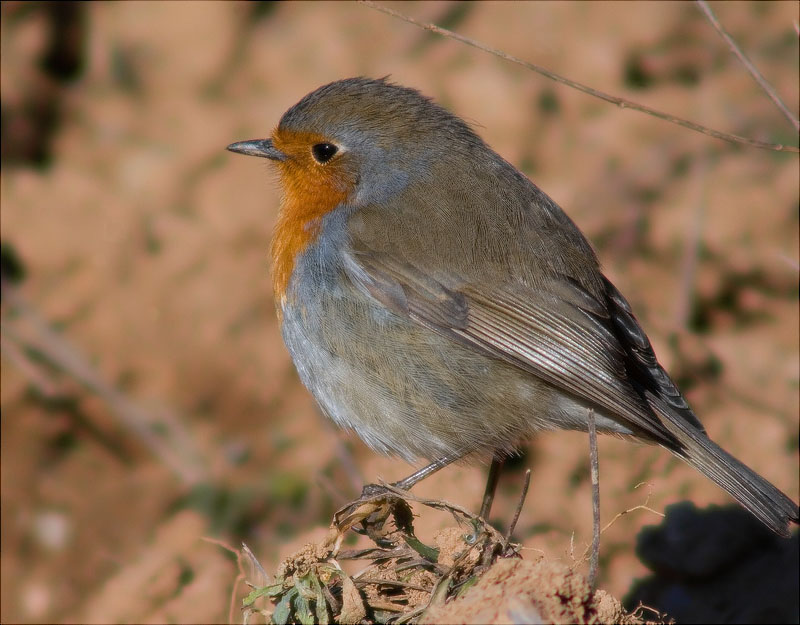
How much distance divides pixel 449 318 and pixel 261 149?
3.54 feet

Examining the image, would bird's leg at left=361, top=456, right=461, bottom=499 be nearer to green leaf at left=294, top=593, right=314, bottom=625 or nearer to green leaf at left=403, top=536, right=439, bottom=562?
green leaf at left=403, top=536, right=439, bottom=562

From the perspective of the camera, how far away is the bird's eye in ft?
11.9

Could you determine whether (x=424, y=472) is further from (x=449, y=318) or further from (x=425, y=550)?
(x=425, y=550)

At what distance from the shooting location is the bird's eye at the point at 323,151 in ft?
11.9

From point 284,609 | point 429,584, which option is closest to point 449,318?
point 429,584

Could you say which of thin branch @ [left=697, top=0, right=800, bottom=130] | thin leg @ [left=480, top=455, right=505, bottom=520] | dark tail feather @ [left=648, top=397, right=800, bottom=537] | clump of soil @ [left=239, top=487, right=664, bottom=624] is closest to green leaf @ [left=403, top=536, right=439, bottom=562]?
clump of soil @ [left=239, top=487, right=664, bottom=624]

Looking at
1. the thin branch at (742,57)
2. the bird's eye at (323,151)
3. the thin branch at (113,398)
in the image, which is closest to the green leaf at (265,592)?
the bird's eye at (323,151)

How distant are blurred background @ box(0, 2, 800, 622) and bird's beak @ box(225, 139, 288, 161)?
26.8 inches

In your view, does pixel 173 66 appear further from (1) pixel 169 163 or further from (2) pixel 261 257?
(2) pixel 261 257

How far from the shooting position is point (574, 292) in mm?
3312

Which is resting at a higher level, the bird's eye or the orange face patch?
the bird's eye

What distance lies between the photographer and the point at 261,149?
12.3ft

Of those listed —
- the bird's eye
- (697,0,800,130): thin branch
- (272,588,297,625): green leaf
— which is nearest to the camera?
(272,588,297,625): green leaf

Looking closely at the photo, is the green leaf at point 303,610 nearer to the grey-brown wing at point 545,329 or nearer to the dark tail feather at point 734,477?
the grey-brown wing at point 545,329
